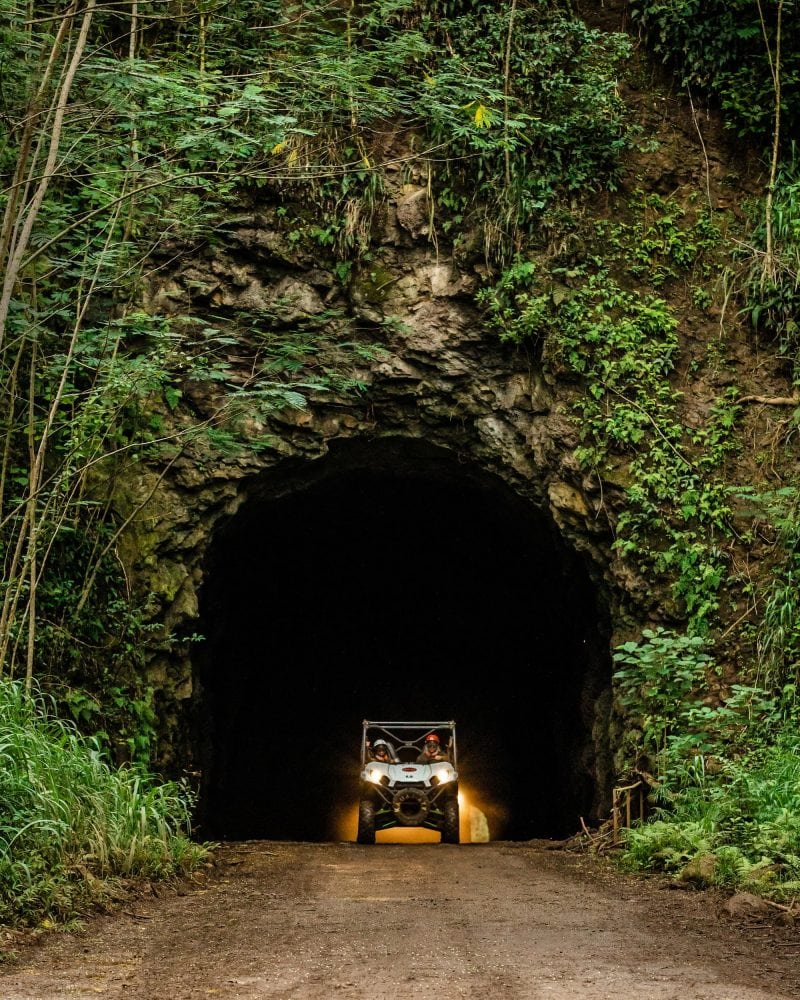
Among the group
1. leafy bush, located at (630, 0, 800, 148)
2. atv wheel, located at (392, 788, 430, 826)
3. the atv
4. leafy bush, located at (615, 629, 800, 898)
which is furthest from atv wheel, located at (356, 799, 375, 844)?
leafy bush, located at (630, 0, 800, 148)

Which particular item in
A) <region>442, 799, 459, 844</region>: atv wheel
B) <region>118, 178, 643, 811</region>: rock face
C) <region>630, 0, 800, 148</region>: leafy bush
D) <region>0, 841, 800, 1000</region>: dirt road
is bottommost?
<region>442, 799, 459, 844</region>: atv wheel

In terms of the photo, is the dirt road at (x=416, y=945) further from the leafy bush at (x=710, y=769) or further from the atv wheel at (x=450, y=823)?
the atv wheel at (x=450, y=823)

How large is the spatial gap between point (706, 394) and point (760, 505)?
1.33 meters

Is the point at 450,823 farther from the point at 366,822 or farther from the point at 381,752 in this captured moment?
the point at 381,752

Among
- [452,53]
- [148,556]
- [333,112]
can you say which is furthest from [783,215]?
[148,556]

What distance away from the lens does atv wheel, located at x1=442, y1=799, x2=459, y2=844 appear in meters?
10.3

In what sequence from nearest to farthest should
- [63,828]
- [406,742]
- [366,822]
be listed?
[63,828], [366,822], [406,742]

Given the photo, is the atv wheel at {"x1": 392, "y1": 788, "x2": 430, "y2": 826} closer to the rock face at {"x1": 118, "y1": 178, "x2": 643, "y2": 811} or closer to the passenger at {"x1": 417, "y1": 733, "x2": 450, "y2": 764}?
the passenger at {"x1": 417, "y1": 733, "x2": 450, "y2": 764}

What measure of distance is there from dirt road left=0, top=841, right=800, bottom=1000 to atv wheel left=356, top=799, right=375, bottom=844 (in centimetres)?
339

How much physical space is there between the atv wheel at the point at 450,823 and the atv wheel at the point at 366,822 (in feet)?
2.60

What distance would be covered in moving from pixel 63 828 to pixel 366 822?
5.60 metres

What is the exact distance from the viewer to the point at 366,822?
10.2 meters

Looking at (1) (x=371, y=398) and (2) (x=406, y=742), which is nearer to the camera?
(1) (x=371, y=398)

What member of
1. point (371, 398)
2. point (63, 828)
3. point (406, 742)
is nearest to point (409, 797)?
point (406, 742)
